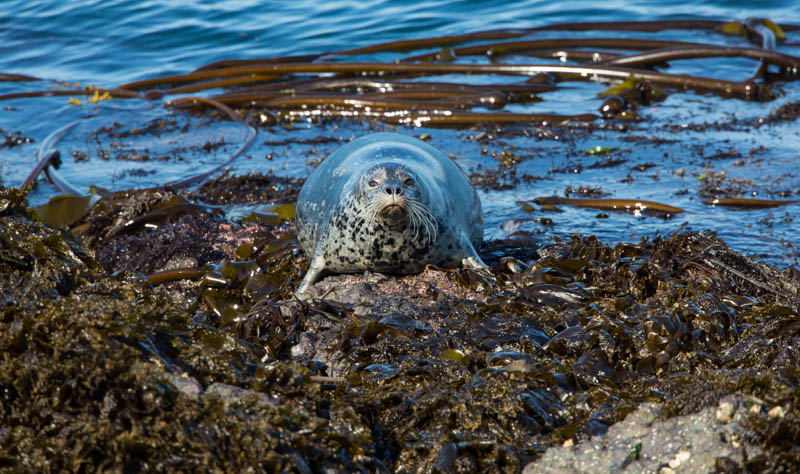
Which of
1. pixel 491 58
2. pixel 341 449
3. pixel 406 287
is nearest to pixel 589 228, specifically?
pixel 406 287

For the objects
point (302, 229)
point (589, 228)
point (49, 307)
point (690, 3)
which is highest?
point (690, 3)

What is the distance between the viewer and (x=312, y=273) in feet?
15.2

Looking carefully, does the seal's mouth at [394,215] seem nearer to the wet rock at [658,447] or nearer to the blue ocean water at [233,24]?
the wet rock at [658,447]

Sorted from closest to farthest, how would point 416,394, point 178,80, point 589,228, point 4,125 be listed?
point 416,394
point 589,228
point 4,125
point 178,80

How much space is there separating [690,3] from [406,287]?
1181cm

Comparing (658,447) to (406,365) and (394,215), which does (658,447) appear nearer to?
(406,365)

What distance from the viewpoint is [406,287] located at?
4398 millimetres

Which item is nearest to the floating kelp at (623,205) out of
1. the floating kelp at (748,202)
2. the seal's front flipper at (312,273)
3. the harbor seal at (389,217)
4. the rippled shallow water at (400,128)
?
the rippled shallow water at (400,128)

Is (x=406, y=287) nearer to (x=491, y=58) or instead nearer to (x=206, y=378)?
(x=206, y=378)

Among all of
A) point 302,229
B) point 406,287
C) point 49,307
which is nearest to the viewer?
point 49,307

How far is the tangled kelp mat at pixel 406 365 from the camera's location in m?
2.41

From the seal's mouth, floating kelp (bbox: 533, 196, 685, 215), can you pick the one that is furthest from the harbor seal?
floating kelp (bbox: 533, 196, 685, 215)

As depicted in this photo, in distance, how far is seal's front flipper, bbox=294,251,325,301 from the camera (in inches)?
177

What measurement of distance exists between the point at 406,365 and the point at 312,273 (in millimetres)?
1479
